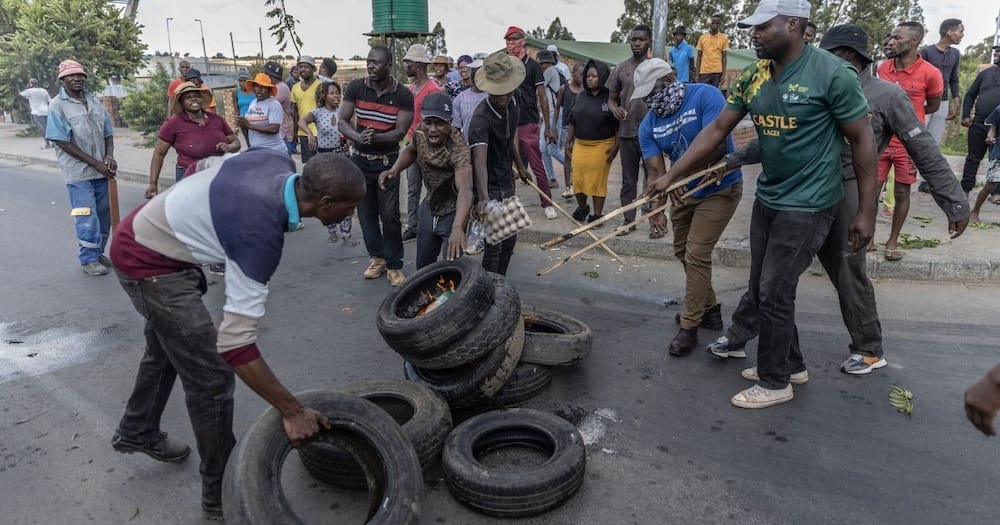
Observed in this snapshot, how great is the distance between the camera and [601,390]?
4.29 metres

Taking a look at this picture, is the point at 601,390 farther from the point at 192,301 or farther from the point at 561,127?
the point at 561,127

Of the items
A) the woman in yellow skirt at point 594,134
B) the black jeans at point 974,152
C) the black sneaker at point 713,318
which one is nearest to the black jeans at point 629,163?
the woman in yellow skirt at point 594,134

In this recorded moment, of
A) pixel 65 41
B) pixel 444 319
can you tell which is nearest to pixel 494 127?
pixel 444 319

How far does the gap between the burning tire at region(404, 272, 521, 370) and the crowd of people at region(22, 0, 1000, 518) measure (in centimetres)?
93

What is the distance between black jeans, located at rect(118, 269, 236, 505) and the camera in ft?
9.52

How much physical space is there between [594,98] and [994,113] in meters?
4.60

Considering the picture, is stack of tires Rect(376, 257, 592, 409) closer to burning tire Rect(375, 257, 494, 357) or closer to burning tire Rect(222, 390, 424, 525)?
burning tire Rect(375, 257, 494, 357)

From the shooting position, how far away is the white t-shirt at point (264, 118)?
26.2ft

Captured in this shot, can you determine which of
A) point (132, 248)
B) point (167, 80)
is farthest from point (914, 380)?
point (167, 80)

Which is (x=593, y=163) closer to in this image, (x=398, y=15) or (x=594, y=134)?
(x=594, y=134)

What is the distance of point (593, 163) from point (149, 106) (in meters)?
19.2

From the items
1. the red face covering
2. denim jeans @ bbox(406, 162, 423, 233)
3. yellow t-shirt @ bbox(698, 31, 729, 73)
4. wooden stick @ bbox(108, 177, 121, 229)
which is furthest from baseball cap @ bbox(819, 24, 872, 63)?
yellow t-shirt @ bbox(698, 31, 729, 73)

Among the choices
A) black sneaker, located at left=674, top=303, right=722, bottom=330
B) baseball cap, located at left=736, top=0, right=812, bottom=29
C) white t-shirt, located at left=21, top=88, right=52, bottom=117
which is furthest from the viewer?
white t-shirt, located at left=21, top=88, right=52, bottom=117

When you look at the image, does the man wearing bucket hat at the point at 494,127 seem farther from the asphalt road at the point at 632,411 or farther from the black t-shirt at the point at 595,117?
the black t-shirt at the point at 595,117
